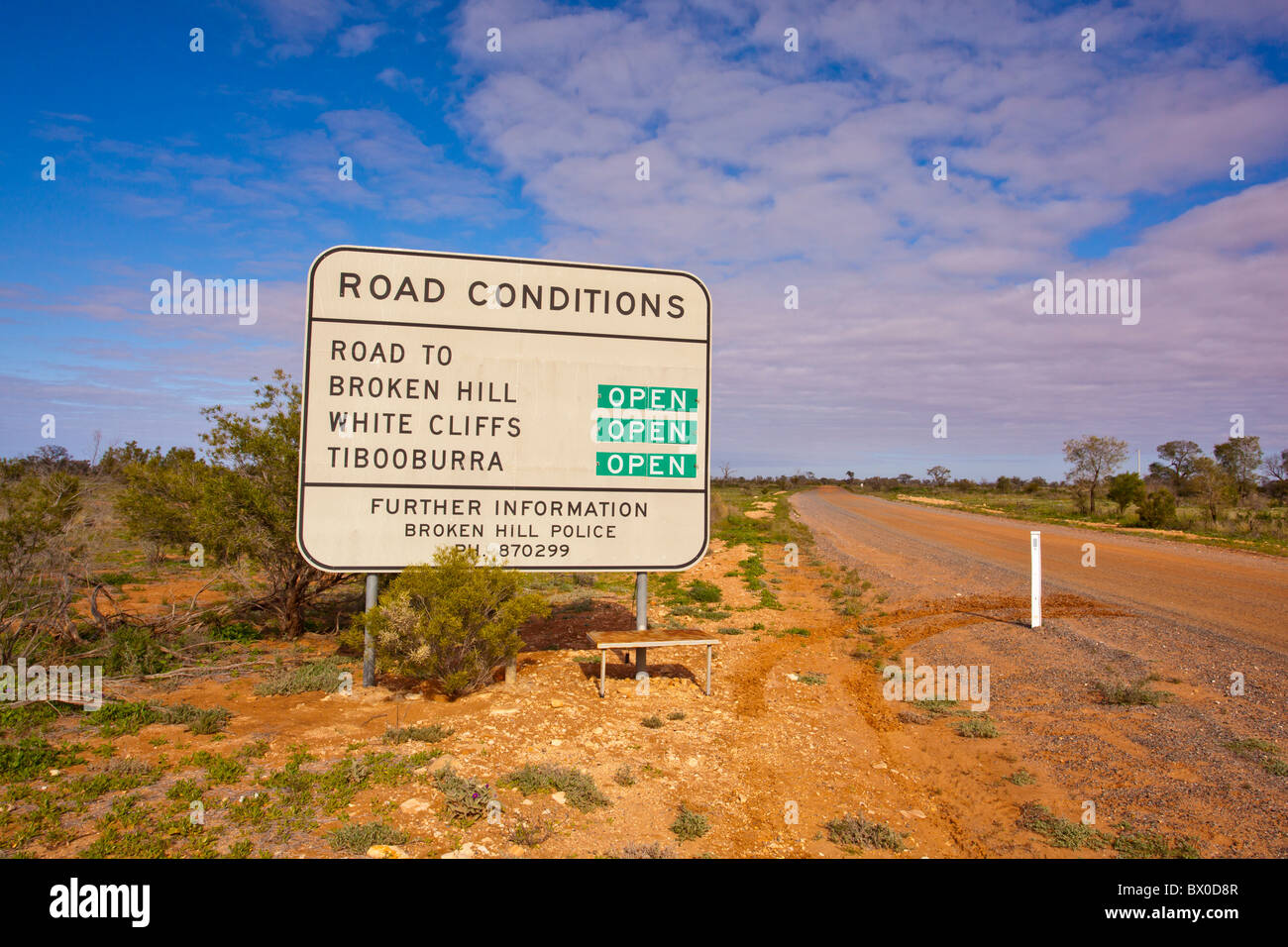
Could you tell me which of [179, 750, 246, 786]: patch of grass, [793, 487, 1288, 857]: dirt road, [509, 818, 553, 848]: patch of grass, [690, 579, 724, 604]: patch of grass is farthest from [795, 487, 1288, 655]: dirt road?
[179, 750, 246, 786]: patch of grass

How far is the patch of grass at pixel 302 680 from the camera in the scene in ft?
24.6

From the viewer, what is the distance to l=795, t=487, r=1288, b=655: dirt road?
12039 millimetres

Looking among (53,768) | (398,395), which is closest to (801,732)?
(398,395)

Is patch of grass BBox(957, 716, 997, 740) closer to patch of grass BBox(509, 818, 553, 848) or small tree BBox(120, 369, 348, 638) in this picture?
patch of grass BBox(509, 818, 553, 848)

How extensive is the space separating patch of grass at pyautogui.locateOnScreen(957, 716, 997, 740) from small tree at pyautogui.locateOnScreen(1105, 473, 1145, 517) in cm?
3969

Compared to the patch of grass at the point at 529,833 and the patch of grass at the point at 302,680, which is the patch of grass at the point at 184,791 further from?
the patch of grass at the point at 302,680

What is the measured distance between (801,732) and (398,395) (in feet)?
19.0

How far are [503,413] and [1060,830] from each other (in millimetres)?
6551

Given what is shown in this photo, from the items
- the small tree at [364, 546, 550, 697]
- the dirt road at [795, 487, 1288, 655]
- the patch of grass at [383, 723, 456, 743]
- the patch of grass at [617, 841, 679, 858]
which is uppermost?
the small tree at [364, 546, 550, 697]

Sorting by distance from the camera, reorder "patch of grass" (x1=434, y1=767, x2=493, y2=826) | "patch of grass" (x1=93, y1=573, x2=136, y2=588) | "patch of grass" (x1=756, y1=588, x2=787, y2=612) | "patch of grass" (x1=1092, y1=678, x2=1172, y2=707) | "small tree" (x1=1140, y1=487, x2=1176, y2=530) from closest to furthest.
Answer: "patch of grass" (x1=434, y1=767, x2=493, y2=826)
"patch of grass" (x1=1092, y1=678, x2=1172, y2=707)
"patch of grass" (x1=93, y1=573, x2=136, y2=588)
"patch of grass" (x1=756, y1=588, x2=787, y2=612)
"small tree" (x1=1140, y1=487, x2=1176, y2=530)

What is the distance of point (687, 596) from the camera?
1462 cm

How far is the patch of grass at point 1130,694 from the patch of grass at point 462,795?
6788 mm

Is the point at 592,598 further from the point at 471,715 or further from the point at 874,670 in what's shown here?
the point at 471,715

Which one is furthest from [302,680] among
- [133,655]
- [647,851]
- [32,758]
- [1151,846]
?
[1151,846]
